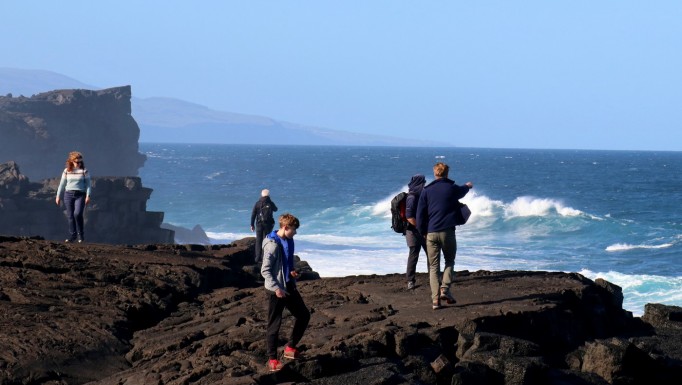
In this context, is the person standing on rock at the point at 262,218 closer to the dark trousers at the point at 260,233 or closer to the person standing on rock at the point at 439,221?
the dark trousers at the point at 260,233

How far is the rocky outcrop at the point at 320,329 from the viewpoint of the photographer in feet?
31.1

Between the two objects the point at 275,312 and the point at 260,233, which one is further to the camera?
the point at 260,233

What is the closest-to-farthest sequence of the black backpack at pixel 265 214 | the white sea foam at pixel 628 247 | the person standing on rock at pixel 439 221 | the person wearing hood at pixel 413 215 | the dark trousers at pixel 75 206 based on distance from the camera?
the person standing on rock at pixel 439 221, the person wearing hood at pixel 413 215, the dark trousers at pixel 75 206, the black backpack at pixel 265 214, the white sea foam at pixel 628 247

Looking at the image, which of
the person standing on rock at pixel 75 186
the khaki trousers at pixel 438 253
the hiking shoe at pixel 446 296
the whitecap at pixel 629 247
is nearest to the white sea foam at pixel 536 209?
the whitecap at pixel 629 247

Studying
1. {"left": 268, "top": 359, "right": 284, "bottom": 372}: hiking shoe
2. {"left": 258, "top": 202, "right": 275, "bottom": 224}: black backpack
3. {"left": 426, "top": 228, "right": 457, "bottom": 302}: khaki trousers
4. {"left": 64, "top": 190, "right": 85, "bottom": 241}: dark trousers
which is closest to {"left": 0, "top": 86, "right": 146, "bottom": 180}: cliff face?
{"left": 258, "top": 202, "right": 275, "bottom": 224}: black backpack

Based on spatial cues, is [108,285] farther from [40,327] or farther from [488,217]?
[488,217]

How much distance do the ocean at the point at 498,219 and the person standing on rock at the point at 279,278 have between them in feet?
45.6

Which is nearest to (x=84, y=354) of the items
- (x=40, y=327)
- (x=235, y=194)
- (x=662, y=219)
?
(x=40, y=327)

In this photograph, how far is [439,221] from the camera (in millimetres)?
11375

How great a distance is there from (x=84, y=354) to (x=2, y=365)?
3.16 ft

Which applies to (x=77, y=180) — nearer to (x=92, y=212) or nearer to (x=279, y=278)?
(x=279, y=278)

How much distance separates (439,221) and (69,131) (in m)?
76.9

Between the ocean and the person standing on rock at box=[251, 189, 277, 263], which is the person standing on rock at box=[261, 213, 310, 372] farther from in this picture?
the ocean

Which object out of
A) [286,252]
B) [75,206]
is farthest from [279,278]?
[75,206]
